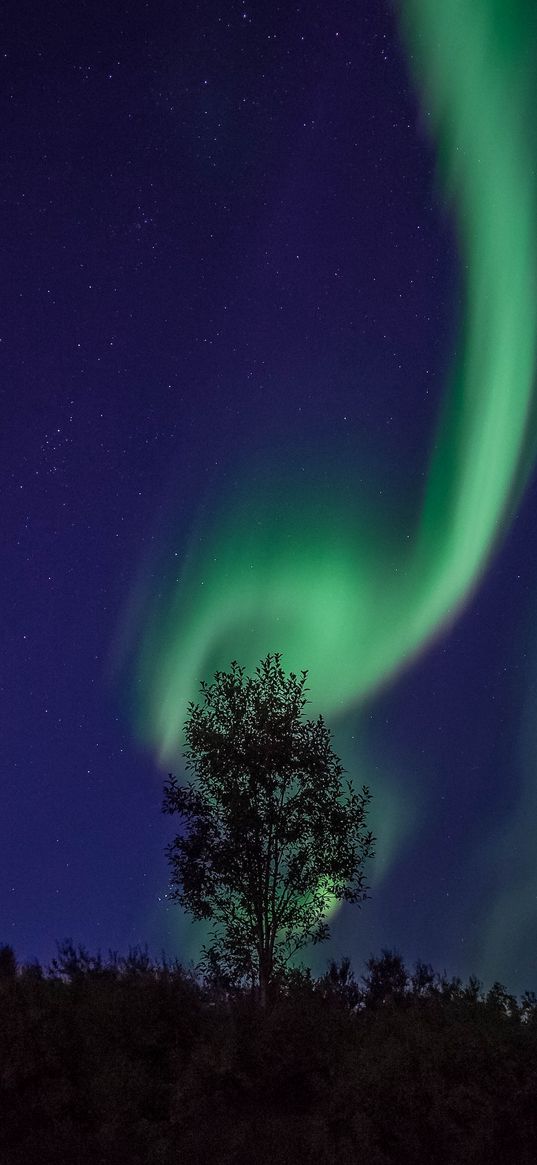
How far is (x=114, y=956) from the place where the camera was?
15.8 m

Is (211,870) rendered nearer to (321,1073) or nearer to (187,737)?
(187,737)

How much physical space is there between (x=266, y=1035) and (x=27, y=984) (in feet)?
9.44

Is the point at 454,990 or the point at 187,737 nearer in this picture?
the point at 454,990

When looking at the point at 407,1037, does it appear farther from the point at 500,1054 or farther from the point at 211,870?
the point at 211,870

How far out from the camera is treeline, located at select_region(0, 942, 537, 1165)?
9977mm

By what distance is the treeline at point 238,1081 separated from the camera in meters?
9.98

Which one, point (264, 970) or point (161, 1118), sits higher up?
point (264, 970)

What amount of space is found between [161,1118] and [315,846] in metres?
14.7

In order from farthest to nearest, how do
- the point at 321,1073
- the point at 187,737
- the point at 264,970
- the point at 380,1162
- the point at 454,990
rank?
the point at 187,737 → the point at 264,970 → the point at 454,990 → the point at 321,1073 → the point at 380,1162

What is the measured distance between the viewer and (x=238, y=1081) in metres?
10.9

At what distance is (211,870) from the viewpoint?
25.0 meters

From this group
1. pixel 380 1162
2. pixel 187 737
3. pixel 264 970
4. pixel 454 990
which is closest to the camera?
pixel 380 1162

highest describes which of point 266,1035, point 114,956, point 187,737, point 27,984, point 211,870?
point 187,737

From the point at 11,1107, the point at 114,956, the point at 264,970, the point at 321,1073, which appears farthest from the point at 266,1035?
the point at 264,970
